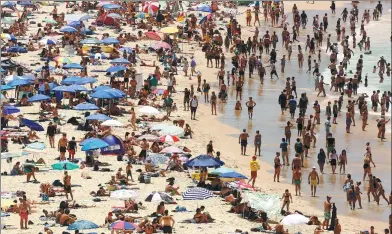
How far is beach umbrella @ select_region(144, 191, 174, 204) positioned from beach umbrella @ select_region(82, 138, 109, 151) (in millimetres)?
2918

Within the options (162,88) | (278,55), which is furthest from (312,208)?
(278,55)

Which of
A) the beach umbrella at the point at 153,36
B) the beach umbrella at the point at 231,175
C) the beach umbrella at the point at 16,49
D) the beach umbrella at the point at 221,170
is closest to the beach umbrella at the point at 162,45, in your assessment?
the beach umbrella at the point at 153,36

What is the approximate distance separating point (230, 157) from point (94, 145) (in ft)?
15.1

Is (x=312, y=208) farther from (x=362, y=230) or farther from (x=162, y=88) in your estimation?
(x=162, y=88)

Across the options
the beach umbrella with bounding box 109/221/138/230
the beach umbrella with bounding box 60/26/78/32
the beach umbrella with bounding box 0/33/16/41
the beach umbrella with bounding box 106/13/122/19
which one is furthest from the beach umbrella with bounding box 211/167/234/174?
the beach umbrella with bounding box 106/13/122/19

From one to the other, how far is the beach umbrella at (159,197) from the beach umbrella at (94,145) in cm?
292

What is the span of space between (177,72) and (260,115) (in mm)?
5889

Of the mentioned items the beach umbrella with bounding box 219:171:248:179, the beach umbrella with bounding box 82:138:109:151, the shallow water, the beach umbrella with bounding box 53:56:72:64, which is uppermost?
the beach umbrella with bounding box 82:138:109:151

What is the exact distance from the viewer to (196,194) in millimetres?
25781

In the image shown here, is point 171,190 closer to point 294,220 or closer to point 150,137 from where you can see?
point 294,220

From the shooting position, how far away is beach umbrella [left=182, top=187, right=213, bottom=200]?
25766 millimetres

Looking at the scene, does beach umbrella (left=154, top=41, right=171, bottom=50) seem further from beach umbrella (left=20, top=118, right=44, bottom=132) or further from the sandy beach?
beach umbrella (left=20, top=118, right=44, bottom=132)

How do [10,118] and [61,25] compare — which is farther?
[61,25]

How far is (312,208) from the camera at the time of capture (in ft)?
91.4
